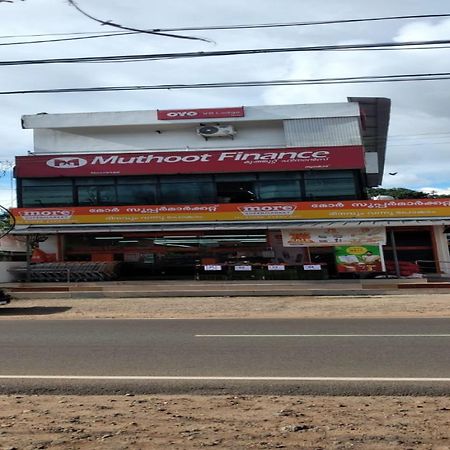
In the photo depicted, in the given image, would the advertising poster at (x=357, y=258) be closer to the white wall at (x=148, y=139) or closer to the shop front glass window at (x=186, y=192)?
the shop front glass window at (x=186, y=192)

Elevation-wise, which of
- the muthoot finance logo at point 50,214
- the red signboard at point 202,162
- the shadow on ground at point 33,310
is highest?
the red signboard at point 202,162

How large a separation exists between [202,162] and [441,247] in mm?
13717

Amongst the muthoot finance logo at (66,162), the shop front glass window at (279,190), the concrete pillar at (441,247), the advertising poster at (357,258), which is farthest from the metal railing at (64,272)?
the concrete pillar at (441,247)

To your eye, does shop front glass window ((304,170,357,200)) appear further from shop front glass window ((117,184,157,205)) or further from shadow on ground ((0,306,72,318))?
shadow on ground ((0,306,72,318))

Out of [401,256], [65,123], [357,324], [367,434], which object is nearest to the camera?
[367,434]

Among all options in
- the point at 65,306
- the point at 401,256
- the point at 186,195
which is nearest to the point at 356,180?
the point at 401,256

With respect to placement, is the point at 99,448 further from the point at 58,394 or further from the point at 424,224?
the point at 424,224

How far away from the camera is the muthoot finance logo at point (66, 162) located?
30.0 metres

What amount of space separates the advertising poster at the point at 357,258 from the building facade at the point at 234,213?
0.16 ft

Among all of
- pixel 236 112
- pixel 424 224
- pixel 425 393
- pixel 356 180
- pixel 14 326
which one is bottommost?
pixel 425 393

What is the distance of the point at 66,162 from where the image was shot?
30.0 m

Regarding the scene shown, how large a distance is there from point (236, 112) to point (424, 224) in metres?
15.4

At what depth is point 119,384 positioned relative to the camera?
6926 millimetres

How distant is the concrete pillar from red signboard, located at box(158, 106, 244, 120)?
15.2 meters
